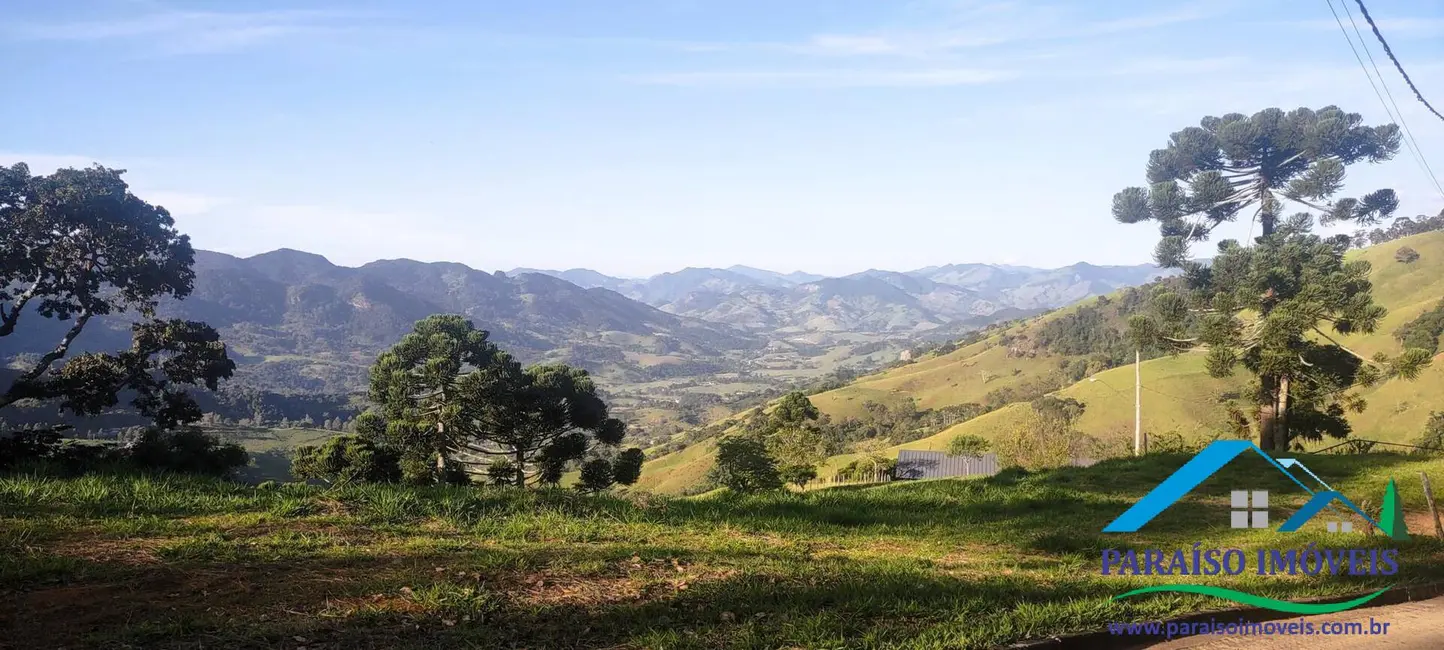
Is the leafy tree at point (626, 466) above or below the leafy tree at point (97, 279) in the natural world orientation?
below

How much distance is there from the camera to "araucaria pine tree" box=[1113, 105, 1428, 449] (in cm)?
2103

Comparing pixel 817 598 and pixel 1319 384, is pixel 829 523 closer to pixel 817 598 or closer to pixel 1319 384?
pixel 817 598

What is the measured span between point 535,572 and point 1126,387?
282 feet

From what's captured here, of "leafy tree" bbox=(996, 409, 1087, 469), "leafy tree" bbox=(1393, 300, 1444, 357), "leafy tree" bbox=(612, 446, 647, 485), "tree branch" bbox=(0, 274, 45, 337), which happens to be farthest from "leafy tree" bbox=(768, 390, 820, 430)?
"leafy tree" bbox=(1393, 300, 1444, 357)

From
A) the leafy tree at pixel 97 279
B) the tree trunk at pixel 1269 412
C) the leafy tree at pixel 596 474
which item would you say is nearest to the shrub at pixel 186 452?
the leafy tree at pixel 97 279

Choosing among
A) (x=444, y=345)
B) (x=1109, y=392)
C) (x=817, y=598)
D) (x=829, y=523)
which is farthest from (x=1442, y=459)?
(x=1109, y=392)

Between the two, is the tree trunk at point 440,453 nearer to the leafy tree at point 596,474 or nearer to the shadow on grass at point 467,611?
the leafy tree at point 596,474

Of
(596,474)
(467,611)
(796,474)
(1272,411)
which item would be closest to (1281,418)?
(1272,411)

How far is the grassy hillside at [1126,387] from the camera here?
58.1m

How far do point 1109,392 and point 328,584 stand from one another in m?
85.5

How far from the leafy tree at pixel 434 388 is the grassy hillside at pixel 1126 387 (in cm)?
2379

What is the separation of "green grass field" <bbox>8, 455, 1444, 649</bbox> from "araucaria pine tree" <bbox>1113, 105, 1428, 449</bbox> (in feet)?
51.7

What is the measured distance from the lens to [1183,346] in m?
24.8

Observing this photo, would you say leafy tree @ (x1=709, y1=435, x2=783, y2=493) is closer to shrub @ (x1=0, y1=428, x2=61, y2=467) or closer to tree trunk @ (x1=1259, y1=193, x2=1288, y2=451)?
tree trunk @ (x1=1259, y1=193, x2=1288, y2=451)
